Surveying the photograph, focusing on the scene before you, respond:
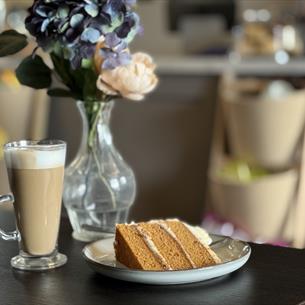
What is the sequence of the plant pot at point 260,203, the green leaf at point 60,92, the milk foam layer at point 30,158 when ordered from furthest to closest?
the plant pot at point 260,203 < the green leaf at point 60,92 < the milk foam layer at point 30,158

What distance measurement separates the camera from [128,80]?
1.25 meters

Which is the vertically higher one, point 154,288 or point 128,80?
point 128,80

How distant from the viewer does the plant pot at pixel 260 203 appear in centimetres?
267

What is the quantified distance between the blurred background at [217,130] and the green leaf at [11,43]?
1.33 m

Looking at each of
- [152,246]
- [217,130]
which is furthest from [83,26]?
[217,130]

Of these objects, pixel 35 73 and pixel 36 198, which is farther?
pixel 35 73

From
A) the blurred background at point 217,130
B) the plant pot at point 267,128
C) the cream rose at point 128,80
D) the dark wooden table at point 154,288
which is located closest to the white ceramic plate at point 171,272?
the dark wooden table at point 154,288

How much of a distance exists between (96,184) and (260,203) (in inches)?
56.9

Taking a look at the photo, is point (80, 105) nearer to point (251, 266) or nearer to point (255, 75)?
point (251, 266)

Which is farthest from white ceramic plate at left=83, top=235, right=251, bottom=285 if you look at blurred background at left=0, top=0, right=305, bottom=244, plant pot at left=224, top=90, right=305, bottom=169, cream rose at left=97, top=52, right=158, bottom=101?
plant pot at left=224, top=90, right=305, bottom=169

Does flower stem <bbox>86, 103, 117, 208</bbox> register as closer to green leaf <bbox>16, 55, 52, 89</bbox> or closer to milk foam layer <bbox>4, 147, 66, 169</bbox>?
green leaf <bbox>16, 55, 52, 89</bbox>

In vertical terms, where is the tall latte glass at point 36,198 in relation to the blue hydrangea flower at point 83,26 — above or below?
below

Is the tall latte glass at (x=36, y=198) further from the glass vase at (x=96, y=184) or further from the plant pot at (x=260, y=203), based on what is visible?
the plant pot at (x=260, y=203)

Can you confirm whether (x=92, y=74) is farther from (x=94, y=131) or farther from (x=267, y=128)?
(x=267, y=128)
